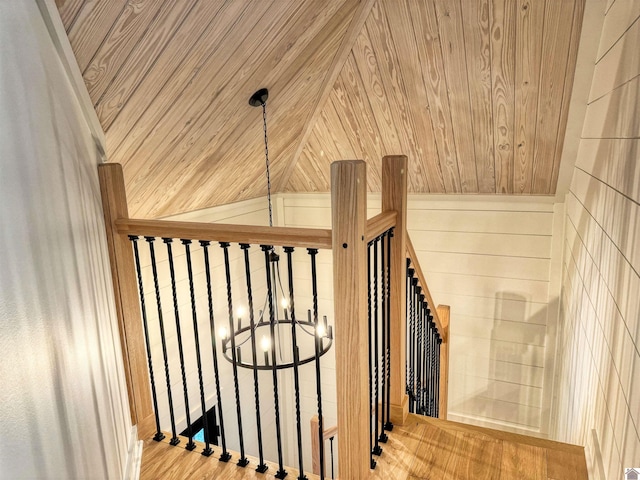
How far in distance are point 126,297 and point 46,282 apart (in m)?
0.88

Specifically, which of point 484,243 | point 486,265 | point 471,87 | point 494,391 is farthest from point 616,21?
point 494,391

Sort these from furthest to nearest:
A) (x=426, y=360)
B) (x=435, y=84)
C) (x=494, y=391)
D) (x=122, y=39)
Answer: (x=494, y=391) < (x=435, y=84) < (x=426, y=360) < (x=122, y=39)

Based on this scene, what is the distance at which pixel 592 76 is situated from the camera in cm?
273

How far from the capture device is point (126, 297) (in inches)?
78.6

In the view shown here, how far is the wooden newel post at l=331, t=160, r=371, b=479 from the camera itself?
1470 mm

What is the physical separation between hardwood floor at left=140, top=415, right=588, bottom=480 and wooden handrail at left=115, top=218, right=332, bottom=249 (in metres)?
0.94

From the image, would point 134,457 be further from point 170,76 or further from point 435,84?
point 435,84

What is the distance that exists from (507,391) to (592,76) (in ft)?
9.87

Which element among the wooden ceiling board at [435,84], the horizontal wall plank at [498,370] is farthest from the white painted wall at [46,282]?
the horizontal wall plank at [498,370]

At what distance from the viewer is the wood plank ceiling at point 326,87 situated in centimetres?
203

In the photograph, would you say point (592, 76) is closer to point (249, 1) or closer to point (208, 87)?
point (249, 1)

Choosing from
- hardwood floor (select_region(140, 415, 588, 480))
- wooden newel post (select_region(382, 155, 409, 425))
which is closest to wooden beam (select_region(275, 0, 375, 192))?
wooden newel post (select_region(382, 155, 409, 425))

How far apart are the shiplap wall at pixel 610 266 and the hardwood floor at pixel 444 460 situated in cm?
16

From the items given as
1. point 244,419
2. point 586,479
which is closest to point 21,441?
point 586,479
